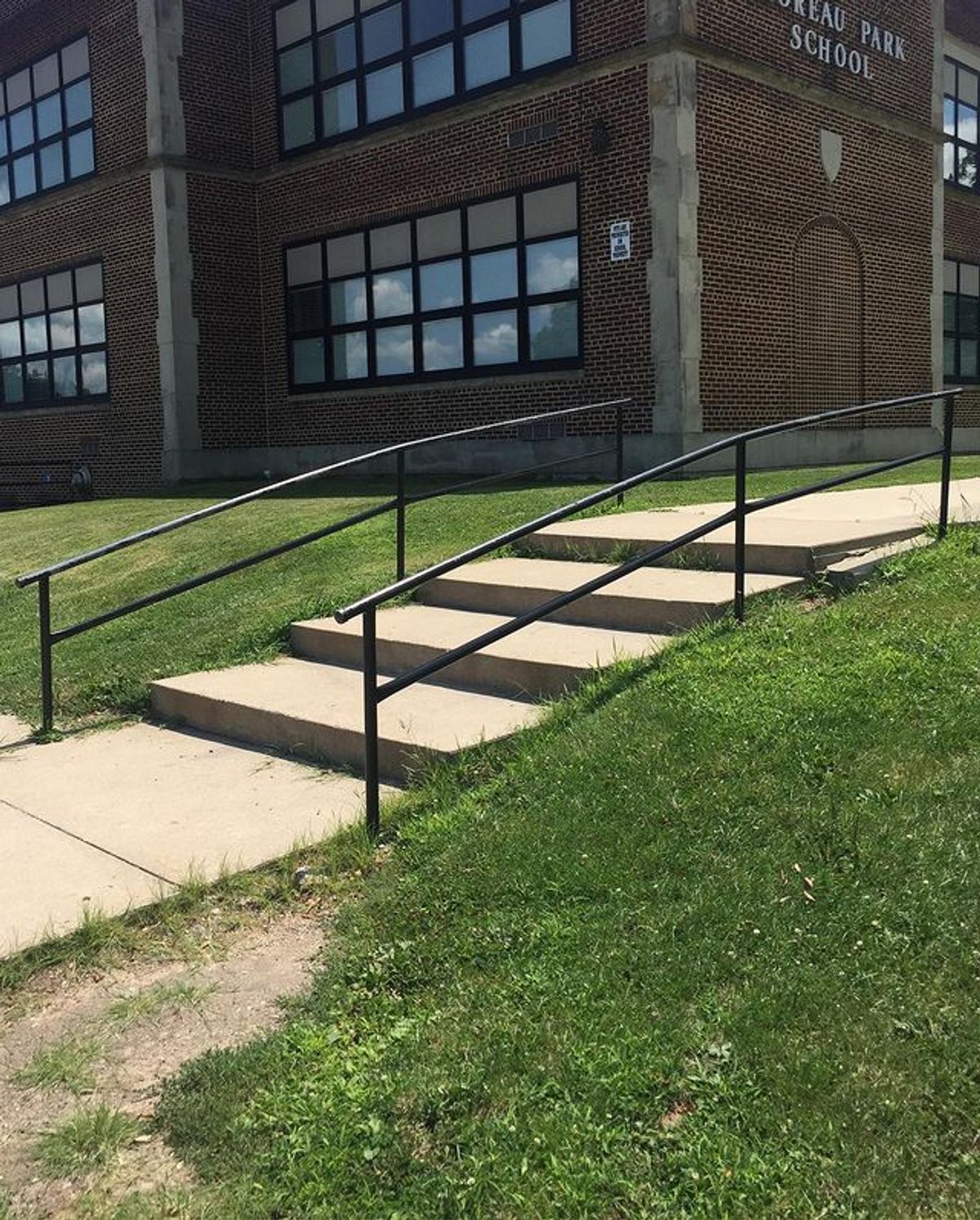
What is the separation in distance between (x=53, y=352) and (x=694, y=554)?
753 inches

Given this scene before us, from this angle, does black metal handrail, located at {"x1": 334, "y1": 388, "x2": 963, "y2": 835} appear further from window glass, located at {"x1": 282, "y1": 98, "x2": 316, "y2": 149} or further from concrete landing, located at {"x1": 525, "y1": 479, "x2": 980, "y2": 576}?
window glass, located at {"x1": 282, "y1": 98, "x2": 316, "y2": 149}

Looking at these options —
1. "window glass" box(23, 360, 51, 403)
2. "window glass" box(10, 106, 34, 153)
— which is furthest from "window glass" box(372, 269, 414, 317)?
"window glass" box(10, 106, 34, 153)

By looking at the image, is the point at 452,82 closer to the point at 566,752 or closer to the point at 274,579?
the point at 274,579

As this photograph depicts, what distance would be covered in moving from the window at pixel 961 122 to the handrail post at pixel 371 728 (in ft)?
70.7

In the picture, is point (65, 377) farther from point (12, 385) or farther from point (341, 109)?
point (341, 109)

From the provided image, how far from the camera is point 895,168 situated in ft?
58.7

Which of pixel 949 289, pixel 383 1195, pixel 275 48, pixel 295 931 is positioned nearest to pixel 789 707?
pixel 295 931

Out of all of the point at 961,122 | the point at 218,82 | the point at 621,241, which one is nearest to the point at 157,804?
the point at 621,241

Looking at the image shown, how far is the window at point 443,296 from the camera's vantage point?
15891mm

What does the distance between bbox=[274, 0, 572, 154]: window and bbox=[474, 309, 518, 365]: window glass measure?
3.13m

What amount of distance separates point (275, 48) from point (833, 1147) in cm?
2063

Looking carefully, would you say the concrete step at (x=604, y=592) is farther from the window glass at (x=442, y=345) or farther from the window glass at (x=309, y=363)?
the window glass at (x=309, y=363)

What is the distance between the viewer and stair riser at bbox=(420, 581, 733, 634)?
19.9 ft

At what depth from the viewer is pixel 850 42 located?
55.6ft
